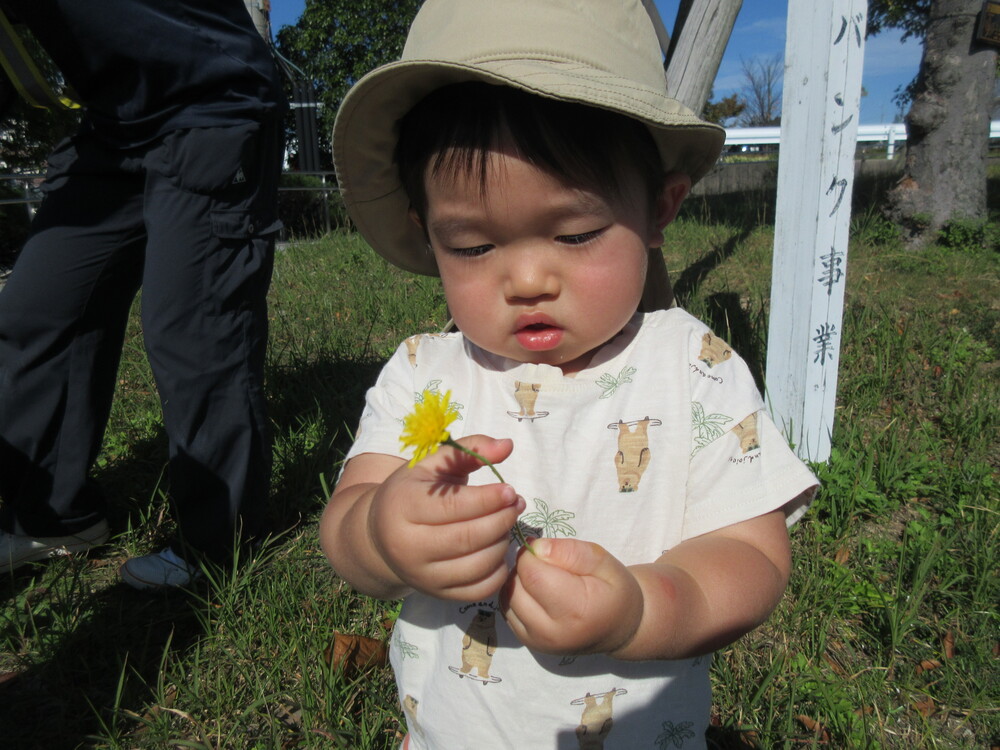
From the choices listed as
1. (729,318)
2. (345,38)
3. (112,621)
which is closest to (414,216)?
(112,621)

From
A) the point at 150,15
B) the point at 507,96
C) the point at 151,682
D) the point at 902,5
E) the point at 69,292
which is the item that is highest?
the point at 902,5

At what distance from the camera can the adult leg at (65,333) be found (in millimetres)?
2027

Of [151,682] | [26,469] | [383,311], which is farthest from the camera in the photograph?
[383,311]

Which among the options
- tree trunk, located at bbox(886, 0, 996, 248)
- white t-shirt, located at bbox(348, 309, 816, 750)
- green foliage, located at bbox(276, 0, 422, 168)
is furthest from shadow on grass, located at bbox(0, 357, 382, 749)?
green foliage, located at bbox(276, 0, 422, 168)

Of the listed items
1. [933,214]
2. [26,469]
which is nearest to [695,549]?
[26,469]

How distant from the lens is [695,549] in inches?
Result: 41.1

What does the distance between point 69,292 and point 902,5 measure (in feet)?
42.5

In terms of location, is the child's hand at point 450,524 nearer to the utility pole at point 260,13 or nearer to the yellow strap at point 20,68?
the yellow strap at point 20,68

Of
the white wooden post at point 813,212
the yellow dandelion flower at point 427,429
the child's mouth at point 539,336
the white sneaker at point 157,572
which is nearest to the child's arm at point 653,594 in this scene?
the yellow dandelion flower at point 427,429

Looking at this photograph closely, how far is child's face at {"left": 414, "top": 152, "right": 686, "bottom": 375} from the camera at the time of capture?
107 centimetres

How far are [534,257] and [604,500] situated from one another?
408 millimetres

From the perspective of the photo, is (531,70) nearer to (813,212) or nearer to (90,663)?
(813,212)

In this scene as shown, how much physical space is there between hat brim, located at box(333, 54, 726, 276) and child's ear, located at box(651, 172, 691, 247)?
33 mm

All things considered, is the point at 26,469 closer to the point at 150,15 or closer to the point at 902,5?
the point at 150,15
